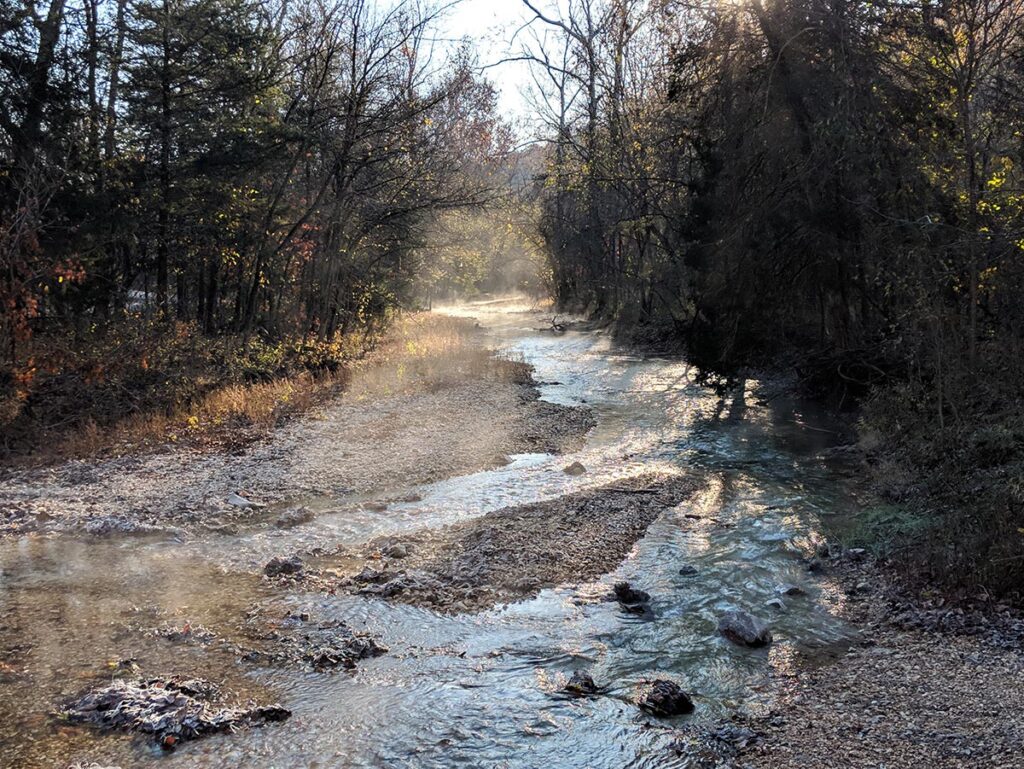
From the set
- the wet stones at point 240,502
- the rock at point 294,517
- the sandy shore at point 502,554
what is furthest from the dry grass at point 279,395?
the sandy shore at point 502,554

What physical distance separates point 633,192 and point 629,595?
17.4m

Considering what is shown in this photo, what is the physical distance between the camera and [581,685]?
5324mm

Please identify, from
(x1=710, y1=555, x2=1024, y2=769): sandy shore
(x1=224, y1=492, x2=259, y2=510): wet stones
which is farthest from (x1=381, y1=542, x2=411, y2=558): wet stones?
(x1=710, y1=555, x2=1024, y2=769): sandy shore

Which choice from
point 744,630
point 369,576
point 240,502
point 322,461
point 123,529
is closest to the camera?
point 744,630

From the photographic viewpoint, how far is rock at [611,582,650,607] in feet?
22.4

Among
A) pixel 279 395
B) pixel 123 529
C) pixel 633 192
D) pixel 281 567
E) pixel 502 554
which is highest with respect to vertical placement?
pixel 633 192

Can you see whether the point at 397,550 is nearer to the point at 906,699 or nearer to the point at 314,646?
the point at 314,646

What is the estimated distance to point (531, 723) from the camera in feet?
16.0

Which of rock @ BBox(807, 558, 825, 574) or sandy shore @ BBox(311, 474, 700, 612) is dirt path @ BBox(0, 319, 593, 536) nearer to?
sandy shore @ BBox(311, 474, 700, 612)

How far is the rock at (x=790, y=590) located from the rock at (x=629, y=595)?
49.1 inches

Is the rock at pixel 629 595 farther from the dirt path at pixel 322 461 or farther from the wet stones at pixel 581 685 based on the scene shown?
the dirt path at pixel 322 461

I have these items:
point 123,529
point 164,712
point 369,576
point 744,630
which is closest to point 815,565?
point 744,630

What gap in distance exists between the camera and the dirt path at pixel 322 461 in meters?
8.80

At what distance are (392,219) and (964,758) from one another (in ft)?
61.3
